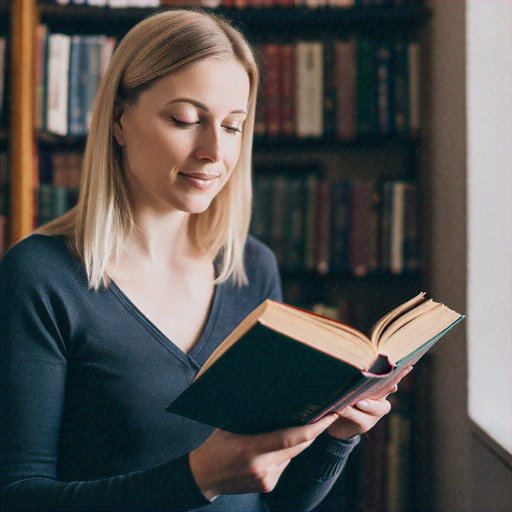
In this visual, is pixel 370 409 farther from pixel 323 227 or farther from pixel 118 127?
pixel 323 227

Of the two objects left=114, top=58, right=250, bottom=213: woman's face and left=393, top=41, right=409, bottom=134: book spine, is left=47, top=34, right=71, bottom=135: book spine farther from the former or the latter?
left=393, top=41, right=409, bottom=134: book spine

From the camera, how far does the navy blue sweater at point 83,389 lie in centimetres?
76

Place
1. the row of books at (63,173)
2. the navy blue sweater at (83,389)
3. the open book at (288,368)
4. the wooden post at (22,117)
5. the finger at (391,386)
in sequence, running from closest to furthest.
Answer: the open book at (288,368)
the finger at (391,386)
the navy blue sweater at (83,389)
the wooden post at (22,117)
the row of books at (63,173)

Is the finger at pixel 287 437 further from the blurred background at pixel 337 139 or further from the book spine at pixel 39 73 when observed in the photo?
the book spine at pixel 39 73

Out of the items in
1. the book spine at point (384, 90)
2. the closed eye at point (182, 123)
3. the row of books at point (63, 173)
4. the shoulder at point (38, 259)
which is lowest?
the shoulder at point (38, 259)

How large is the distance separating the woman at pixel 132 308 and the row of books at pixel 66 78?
2.22 ft

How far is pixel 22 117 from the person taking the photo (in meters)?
1.53

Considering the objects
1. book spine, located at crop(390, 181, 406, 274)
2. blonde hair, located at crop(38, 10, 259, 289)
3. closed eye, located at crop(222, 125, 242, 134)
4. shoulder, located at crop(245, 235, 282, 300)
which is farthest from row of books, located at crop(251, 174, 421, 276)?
closed eye, located at crop(222, 125, 242, 134)

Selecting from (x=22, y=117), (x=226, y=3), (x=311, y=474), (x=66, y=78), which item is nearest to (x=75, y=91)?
(x=66, y=78)

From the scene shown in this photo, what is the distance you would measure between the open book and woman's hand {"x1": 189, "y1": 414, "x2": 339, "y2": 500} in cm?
1

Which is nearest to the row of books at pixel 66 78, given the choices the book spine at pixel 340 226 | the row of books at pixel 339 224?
the row of books at pixel 339 224

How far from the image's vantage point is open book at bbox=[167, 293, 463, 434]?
51 centimetres

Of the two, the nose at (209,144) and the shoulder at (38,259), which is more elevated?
the nose at (209,144)

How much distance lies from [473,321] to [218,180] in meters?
0.72
